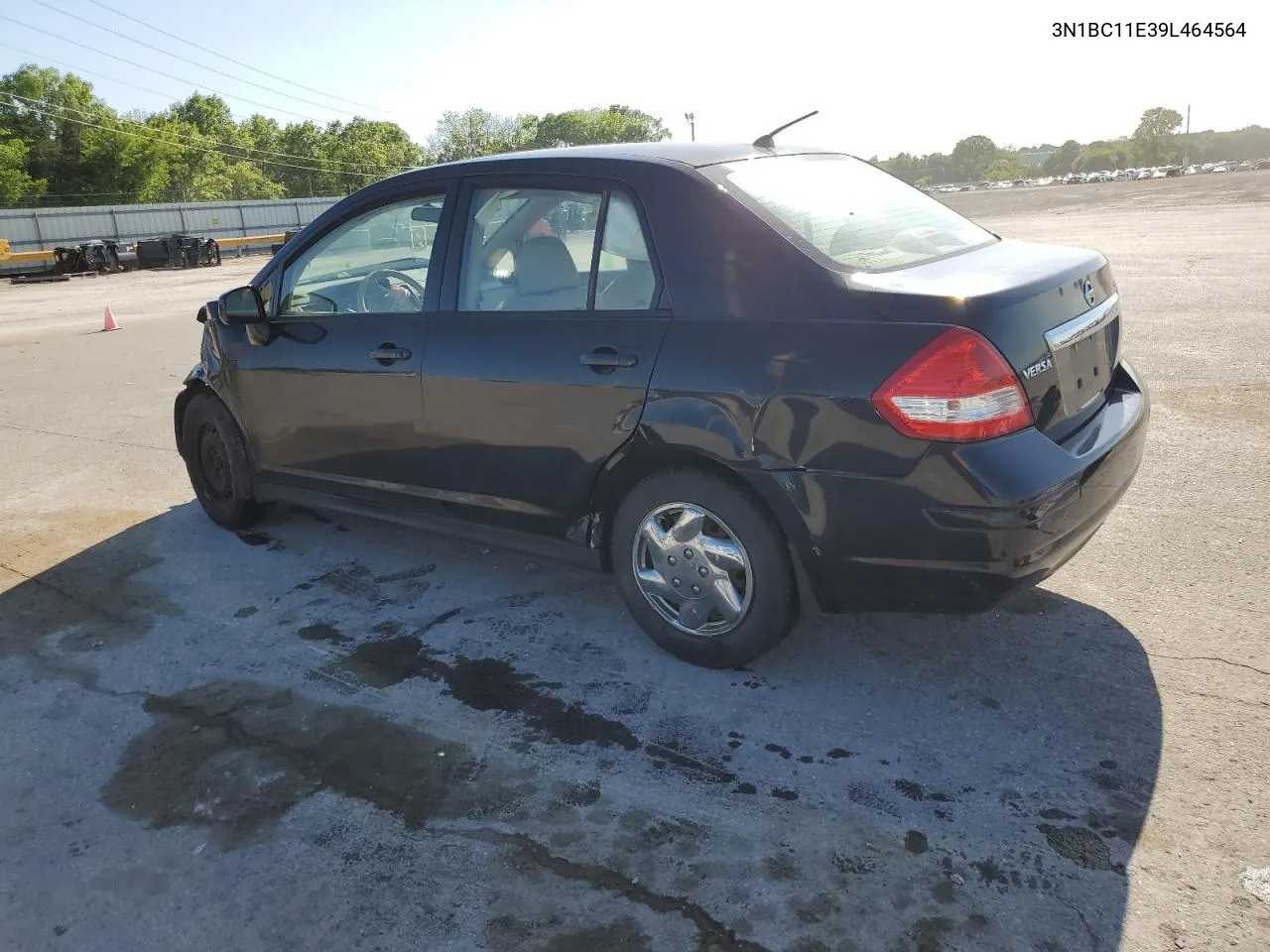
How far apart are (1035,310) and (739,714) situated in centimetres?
157

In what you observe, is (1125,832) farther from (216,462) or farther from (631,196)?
(216,462)

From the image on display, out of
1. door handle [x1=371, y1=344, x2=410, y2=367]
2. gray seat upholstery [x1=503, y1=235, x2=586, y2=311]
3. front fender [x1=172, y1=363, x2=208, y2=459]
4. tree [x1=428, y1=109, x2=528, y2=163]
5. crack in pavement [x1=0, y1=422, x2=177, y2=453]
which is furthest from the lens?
tree [x1=428, y1=109, x2=528, y2=163]

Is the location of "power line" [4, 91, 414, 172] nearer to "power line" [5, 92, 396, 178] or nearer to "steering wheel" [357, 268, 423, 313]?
"power line" [5, 92, 396, 178]

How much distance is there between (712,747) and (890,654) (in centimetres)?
88

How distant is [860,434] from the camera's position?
3.00 meters

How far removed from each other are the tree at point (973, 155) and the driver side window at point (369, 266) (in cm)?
16684

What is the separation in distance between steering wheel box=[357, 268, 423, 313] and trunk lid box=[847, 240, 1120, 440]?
191 centimetres

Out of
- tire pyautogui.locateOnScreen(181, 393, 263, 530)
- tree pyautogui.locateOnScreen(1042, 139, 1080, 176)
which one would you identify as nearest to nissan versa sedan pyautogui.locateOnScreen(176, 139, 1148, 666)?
tire pyautogui.locateOnScreen(181, 393, 263, 530)

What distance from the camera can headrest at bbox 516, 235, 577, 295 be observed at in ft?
12.2

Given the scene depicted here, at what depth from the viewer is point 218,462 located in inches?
211

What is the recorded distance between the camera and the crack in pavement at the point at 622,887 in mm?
2303

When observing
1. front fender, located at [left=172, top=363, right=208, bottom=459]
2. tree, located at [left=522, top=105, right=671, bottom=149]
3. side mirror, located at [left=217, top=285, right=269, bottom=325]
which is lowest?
front fender, located at [left=172, top=363, right=208, bottom=459]

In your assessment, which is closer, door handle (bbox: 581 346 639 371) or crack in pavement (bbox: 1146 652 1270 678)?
crack in pavement (bbox: 1146 652 1270 678)

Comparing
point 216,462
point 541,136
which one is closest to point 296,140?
point 541,136
